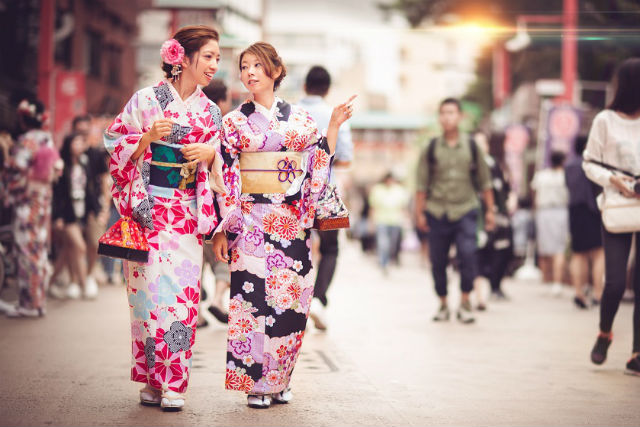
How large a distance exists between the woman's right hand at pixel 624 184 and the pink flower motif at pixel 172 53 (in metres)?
3.00

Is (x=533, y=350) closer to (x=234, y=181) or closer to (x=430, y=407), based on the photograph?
(x=430, y=407)

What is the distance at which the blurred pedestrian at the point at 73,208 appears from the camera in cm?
1048

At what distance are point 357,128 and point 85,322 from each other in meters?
55.7

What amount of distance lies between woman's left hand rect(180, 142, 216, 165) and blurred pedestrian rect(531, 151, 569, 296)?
9.12 metres

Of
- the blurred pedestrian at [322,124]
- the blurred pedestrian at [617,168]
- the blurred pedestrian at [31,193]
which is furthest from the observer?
the blurred pedestrian at [31,193]

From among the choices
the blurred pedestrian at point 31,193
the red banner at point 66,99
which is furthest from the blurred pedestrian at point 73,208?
the red banner at point 66,99

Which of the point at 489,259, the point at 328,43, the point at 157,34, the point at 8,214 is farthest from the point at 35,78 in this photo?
the point at 328,43

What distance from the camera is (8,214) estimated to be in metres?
10.7

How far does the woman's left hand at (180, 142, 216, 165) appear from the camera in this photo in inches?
194

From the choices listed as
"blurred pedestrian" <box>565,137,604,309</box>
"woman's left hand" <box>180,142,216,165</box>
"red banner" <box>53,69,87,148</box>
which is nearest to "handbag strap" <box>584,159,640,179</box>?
"woman's left hand" <box>180,142,216,165</box>

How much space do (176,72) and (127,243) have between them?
3.09 ft

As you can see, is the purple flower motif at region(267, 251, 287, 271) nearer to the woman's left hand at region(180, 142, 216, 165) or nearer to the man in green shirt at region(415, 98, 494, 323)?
the woman's left hand at region(180, 142, 216, 165)

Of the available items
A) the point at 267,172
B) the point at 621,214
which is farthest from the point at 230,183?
the point at 621,214

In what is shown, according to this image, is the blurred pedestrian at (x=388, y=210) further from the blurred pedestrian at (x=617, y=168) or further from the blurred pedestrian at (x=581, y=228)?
the blurred pedestrian at (x=617, y=168)
